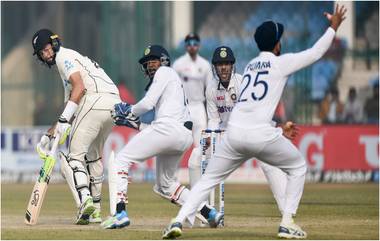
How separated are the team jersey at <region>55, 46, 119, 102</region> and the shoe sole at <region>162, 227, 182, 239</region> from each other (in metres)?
2.98

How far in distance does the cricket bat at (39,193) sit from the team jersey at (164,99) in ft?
5.08

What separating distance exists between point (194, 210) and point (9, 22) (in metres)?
19.2

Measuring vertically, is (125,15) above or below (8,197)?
above

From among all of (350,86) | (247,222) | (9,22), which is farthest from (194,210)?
(9,22)

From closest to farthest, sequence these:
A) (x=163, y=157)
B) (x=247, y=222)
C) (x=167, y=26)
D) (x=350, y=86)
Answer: (x=163, y=157)
(x=247, y=222)
(x=350, y=86)
(x=167, y=26)

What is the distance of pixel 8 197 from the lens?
20.2 metres

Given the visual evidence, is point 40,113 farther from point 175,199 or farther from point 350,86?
point 175,199

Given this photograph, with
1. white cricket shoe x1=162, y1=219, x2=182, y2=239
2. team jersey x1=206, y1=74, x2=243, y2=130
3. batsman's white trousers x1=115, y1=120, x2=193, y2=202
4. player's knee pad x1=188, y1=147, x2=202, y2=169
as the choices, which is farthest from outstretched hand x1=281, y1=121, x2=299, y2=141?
player's knee pad x1=188, y1=147, x2=202, y2=169

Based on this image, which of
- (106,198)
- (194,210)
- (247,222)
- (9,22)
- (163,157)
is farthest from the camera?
(9,22)

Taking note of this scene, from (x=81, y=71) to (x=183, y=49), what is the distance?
12288 mm

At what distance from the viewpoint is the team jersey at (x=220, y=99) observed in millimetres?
13750

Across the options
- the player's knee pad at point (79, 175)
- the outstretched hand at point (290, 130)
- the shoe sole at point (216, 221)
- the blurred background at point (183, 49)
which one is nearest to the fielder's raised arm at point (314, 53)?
the outstretched hand at point (290, 130)

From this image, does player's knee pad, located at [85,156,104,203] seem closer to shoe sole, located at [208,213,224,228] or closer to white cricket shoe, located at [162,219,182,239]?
shoe sole, located at [208,213,224,228]

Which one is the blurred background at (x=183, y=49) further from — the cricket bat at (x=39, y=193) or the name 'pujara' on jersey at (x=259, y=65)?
the name 'pujara' on jersey at (x=259, y=65)
